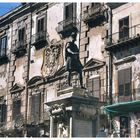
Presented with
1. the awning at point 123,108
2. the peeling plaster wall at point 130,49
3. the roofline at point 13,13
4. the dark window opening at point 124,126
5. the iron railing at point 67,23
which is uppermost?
the roofline at point 13,13

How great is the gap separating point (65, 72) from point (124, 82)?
4844mm

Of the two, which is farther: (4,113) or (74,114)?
(4,113)

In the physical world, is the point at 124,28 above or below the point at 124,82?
above

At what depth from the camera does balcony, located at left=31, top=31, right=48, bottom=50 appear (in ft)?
95.9

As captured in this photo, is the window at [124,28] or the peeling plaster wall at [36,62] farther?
the peeling plaster wall at [36,62]

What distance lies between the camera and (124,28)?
76.8 ft

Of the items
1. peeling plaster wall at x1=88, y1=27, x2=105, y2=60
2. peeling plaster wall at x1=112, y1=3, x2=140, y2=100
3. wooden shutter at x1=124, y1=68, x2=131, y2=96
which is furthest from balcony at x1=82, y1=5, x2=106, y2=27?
wooden shutter at x1=124, y1=68, x2=131, y2=96

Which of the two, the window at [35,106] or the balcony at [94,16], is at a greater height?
the balcony at [94,16]

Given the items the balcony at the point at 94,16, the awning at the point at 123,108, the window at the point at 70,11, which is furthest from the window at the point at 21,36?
the awning at the point at 123,108

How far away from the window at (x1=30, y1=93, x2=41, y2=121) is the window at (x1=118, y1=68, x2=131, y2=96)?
6469mm

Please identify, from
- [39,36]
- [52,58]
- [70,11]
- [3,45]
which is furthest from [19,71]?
[70,11]

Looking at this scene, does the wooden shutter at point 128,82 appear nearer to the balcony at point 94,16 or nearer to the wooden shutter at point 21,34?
the balcony at point 94,16

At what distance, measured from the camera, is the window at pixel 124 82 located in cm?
2262

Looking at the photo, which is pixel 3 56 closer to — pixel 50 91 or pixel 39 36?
pixel 39 36
